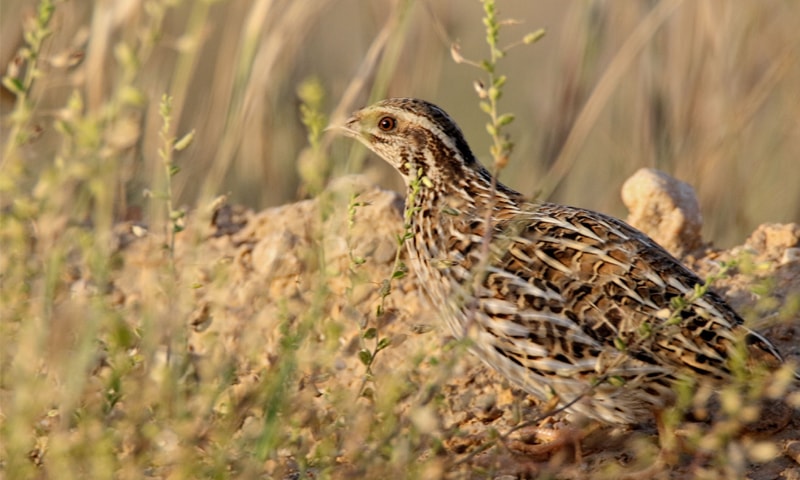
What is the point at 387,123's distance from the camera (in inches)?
198

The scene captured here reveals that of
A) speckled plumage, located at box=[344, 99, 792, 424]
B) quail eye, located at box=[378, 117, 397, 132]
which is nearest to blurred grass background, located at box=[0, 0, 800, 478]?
quail eye, located at box=[378, 117, 397, 132]

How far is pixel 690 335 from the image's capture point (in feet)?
13.3

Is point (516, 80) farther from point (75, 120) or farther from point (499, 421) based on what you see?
point (75, 120)

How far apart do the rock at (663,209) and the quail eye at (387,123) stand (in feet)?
3.77

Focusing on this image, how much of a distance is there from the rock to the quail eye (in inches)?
45.2

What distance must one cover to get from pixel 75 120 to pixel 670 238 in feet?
10.8

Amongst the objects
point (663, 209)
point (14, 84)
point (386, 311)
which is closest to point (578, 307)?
point (386, 311)

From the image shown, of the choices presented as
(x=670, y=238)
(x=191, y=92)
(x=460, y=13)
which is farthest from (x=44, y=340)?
(x=191, y=92)

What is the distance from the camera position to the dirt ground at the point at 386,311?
425 cm

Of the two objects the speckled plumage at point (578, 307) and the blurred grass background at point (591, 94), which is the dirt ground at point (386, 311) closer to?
the speckled plumage at point (578, 307)

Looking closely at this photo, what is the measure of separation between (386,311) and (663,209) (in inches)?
51.4

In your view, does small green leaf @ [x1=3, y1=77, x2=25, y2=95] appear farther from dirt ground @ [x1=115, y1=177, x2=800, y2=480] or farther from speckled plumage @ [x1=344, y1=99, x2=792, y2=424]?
speckled plumage @ [x1=344, y1=99, x2=792, y2=424]

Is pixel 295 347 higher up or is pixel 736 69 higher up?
pixel 736 69

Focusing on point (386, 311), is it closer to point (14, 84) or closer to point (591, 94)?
point (591, 94)
